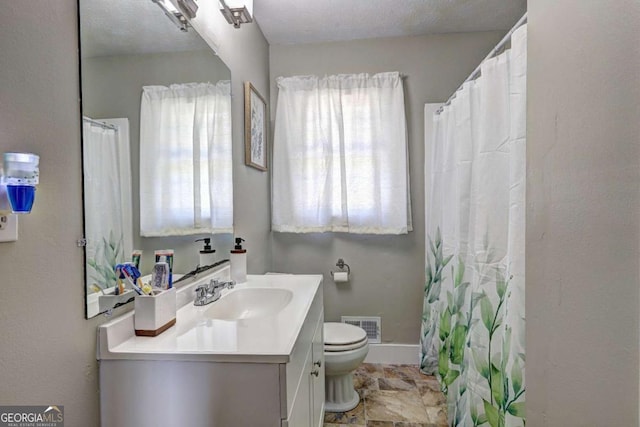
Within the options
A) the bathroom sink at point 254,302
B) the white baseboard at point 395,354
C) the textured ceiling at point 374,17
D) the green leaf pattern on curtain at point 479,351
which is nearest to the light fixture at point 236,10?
the textured ceiling at point 374,17

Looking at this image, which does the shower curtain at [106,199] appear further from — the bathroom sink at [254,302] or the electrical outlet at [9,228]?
the bathroom sink at [254,302]

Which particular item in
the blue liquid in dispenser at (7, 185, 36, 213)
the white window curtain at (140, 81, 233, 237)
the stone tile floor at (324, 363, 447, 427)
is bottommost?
the stone tile floor at (324, 363, 447, 427)

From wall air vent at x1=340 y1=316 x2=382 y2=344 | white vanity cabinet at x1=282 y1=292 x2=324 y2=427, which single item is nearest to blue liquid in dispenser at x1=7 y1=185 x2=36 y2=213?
white vanity cabinet at x1=282 y1=292 x2=324 y2=427

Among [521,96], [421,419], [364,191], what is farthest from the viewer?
[364,191]

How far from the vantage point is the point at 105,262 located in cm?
89

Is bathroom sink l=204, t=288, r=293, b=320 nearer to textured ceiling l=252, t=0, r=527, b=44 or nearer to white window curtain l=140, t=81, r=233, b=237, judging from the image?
white window curtain l=140, t=81, r=233, b=237

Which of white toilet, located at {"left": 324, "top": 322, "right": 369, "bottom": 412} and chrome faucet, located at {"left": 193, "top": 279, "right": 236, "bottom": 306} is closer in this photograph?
chrome faucet, located at {"left": 193, "top": 279, "right": 236, "bottom": 306}

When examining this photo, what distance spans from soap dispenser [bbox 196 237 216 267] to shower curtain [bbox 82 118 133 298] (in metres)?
0.45

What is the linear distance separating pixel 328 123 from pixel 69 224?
6.29 feet

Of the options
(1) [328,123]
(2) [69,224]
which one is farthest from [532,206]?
(1) [328,123]

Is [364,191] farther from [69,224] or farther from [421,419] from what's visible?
[69,224]

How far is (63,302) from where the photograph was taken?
2.44ft

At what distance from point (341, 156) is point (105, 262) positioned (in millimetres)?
1795

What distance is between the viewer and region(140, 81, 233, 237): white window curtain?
1.11 metres
